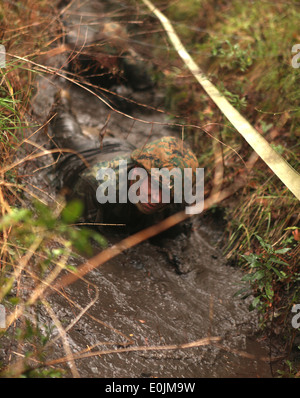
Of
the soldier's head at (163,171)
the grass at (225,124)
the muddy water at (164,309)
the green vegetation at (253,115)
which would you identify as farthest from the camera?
the soldier's head at (163,171)

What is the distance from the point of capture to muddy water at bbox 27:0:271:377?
6.54 ft

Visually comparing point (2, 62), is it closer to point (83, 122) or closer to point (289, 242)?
point (83, 122)

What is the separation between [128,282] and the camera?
2.57 m

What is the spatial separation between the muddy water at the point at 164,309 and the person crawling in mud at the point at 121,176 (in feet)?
0.54

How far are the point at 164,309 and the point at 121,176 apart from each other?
1.03 meters

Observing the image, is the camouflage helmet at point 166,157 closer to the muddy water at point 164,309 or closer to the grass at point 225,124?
the grass at point 225,124

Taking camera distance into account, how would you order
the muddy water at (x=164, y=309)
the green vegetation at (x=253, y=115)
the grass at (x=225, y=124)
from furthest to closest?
the green vegetation at (x=253, y=115)
the muddy water at (x=164, y=309)
the grass at (x=225, y=124)

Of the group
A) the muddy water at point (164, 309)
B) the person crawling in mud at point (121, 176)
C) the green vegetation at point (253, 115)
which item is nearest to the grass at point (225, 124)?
the green vegetation at point (253, 115)

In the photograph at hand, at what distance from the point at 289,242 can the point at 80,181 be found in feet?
5.28

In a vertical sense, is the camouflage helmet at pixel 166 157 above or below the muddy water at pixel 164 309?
above

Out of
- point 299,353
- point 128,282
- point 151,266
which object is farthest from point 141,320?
point 299,353

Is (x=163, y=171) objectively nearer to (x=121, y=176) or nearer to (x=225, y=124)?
(x=121, y=176)

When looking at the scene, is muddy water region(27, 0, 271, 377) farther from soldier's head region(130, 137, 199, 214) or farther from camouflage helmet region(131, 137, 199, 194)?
camouflage helmet region(131, 137, 199, 194)

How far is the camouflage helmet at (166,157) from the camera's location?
258cm
